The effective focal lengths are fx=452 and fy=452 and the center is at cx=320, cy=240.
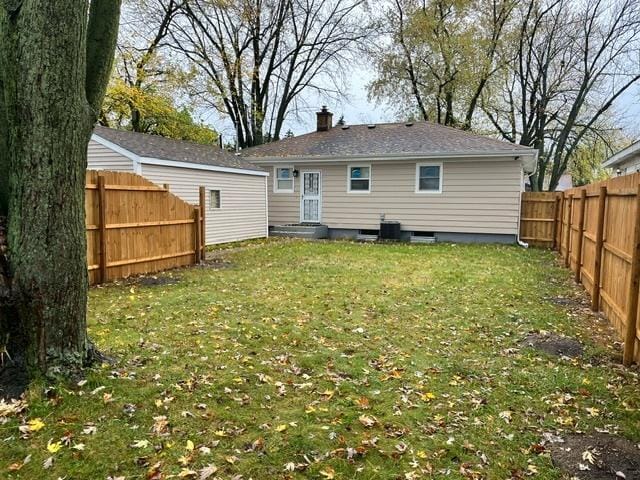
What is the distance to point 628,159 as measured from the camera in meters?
14.1

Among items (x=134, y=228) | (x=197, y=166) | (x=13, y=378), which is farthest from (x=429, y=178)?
(x=13, y=378)

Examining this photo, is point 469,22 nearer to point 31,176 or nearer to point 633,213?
point 633,213

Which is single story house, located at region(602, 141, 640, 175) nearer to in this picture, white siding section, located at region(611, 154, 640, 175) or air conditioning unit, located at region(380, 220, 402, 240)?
white siding section, located at region(611, 154, 640, 175)

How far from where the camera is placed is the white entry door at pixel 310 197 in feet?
58.2

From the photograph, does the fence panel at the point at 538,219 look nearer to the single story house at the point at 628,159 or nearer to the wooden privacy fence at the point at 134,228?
the single story house at the point at 628,159

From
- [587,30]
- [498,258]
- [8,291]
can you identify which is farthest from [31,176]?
[587,30]

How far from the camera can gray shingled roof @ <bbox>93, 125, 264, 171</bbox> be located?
476 inches

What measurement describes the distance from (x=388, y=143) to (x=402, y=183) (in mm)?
1803

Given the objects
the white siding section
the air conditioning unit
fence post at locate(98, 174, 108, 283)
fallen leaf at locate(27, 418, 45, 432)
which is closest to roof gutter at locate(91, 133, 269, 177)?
fence post at locate(98, 174, 108, 283)

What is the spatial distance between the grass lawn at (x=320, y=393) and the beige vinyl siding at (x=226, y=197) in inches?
248

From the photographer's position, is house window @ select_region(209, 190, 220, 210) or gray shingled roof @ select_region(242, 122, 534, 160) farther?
gray shingled roof @ select_region(242, 122, 534, 160)

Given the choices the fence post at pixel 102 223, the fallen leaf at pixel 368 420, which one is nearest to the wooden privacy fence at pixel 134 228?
the fence post at pixel 102 223

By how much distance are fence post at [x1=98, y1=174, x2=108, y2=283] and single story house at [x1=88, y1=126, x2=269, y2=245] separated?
12.1 ft

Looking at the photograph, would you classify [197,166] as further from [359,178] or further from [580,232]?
[580,232]
